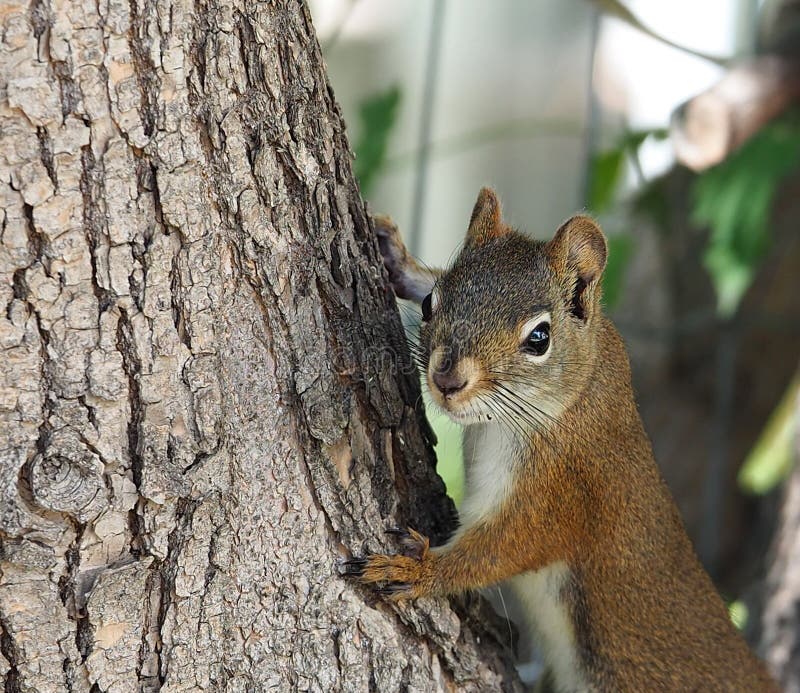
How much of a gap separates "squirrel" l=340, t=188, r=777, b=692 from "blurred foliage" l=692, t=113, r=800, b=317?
139 cm

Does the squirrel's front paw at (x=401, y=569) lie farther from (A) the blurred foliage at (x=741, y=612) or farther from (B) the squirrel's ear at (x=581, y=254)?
(A) the blurred foliage at (x=741, y=612)

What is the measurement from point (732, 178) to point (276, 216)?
2.33 meters

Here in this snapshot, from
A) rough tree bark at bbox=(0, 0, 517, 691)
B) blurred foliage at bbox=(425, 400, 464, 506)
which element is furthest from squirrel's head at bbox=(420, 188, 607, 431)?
blurred foliage at bbox=(425, 400, 464, 506)

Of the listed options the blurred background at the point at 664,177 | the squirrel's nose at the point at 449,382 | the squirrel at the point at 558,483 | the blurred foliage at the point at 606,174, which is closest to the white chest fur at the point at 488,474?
the squirrel at the point at 558,483

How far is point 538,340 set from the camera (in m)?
1.73

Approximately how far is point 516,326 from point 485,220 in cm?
34

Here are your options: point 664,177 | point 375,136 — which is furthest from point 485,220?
point 664,177

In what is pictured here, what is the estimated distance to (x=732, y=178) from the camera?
3.32m

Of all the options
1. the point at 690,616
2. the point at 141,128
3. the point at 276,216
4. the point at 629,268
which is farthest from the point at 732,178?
the point at 141,128

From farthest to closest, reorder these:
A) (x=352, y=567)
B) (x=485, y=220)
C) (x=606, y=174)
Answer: (x=606, y=174), (x=485, y=220), (x=352, y=567)

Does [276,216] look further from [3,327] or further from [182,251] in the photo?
[3,327]

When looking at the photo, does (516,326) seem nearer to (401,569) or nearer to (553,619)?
(401,569)

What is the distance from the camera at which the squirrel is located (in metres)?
1.67

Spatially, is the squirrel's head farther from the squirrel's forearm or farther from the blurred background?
the blurred background
